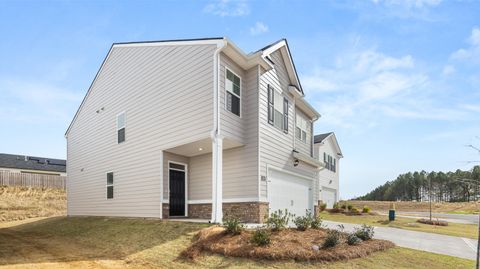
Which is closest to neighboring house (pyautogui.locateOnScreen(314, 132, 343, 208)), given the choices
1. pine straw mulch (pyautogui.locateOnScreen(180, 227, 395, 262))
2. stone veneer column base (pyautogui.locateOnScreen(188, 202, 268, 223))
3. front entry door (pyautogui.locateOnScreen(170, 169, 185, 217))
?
front entry door (pyautogui.locateOnScreen(170, 169, 185, 217))

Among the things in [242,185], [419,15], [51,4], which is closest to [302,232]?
[242,185]

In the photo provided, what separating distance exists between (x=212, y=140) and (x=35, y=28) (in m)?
7.66

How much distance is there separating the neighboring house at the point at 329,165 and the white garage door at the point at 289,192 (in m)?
13.6

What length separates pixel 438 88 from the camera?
11.5 meters

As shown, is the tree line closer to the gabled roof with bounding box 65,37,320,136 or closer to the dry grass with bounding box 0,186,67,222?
the gabled roof with bounding box 65,37,320,136

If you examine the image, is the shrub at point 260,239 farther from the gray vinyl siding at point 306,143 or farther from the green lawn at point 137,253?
the gray vinyl siding at point 306,143

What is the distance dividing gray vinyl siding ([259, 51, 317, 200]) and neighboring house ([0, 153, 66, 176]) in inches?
1123

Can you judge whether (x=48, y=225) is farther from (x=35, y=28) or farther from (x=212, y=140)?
(x=212, y=140)

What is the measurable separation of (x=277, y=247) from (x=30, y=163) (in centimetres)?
3528

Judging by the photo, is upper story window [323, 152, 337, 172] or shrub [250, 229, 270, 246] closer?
shrub [250, 229, 270, 246]

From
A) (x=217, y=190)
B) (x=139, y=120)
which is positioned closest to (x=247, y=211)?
(x=217, y=190)

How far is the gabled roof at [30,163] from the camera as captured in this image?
114 feet

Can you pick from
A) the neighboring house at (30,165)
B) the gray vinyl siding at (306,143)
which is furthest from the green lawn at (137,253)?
the neighboring house at (30,165)

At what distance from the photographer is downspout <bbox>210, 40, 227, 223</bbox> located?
12062 millimetres
